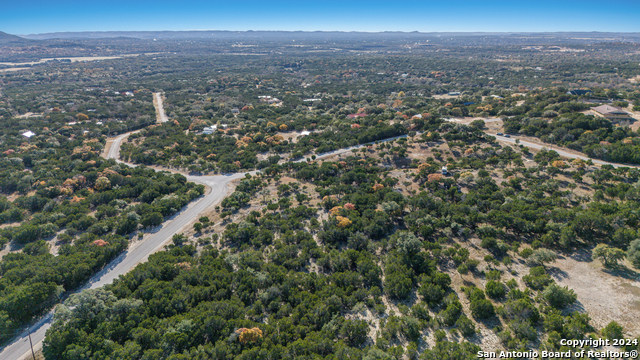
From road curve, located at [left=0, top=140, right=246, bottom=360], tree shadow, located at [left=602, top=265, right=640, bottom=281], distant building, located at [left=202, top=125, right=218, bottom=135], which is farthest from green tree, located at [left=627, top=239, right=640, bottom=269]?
distant building, located at [left=202, top=125, right=218, bottom=135]

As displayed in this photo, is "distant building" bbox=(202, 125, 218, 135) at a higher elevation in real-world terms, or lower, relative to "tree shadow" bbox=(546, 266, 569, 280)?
higher

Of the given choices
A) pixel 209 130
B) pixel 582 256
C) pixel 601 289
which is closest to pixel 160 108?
pixel 209 130

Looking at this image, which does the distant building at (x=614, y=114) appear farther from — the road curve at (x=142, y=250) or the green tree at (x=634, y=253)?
the road curve at (x=142, y=250)

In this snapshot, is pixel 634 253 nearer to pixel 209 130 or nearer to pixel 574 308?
pixel 574 308

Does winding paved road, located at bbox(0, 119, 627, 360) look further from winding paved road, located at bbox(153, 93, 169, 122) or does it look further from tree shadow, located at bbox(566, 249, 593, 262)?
winding paved road, located at bbox(153, 93, 169, 122)

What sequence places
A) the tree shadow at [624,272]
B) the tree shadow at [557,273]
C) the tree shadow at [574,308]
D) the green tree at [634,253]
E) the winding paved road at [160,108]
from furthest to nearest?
the winding paved road at [160,108] → the tree shadow at [557,273] → the green tree at [634,253] → the tree shadow at [624,272] → the tree shadow at [574,308]

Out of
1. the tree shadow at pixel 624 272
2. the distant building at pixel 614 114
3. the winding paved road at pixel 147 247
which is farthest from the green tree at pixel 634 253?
the distant building at pixel 614 114

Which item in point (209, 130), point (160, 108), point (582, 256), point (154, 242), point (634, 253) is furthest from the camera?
point (160, 108)
